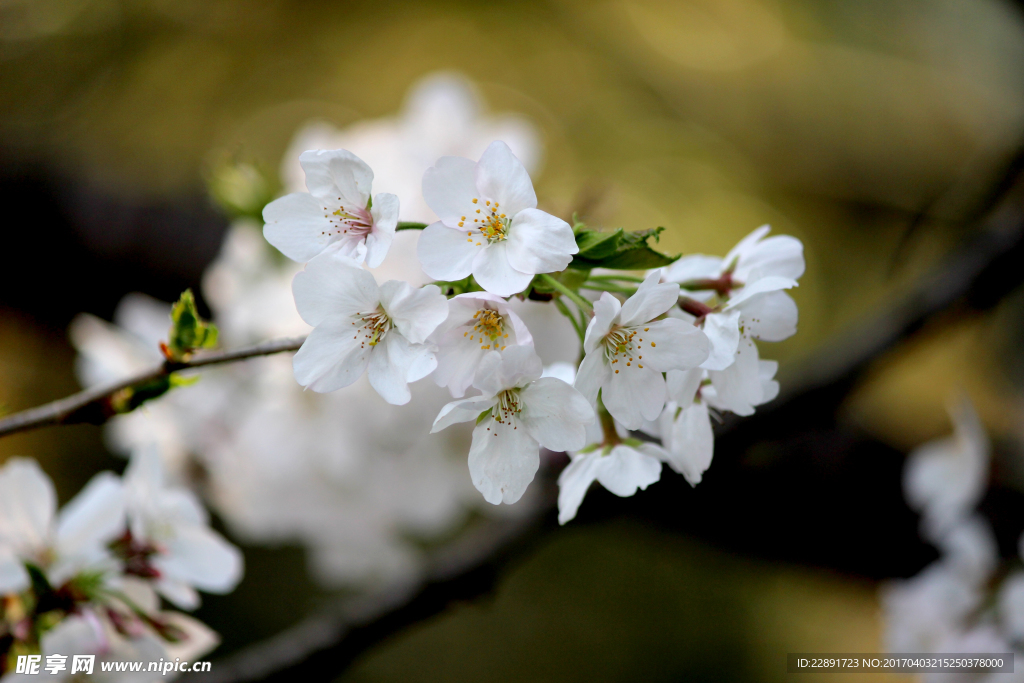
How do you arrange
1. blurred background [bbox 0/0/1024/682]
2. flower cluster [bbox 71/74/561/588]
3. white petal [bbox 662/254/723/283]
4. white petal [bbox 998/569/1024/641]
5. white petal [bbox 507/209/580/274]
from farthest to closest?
blurred background [bbox 0/0/1024/682], flower cluster [bbox 71/74/561/588], white petal [bbox 998/569/1024/641], white petal [bbox 662/254/723/283], white petal [bbox 507/209/580/274]

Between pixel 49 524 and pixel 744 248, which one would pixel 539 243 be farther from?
pixel 49 524

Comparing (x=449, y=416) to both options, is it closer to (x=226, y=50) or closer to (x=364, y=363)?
(x=364, y=363)

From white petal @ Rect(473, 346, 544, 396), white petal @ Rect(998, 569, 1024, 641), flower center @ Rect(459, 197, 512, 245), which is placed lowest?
white petal @ Rect(998, 569, 1024, 641)

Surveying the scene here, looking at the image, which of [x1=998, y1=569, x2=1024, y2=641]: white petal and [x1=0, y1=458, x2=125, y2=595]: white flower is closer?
[x1=0, y1=458, x2=125, y2=595]: white flower

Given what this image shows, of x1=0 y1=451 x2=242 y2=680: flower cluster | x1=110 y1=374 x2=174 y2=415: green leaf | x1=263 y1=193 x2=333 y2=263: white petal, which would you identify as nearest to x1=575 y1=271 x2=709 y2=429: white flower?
x1=263 y1=193 x2=333 y2=263: white petal

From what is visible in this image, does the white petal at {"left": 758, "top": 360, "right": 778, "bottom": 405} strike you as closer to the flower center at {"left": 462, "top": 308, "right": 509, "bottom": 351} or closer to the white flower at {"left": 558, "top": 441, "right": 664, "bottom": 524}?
the white flower at {"left": 558, "top": 441, "right": 664, "bottom": 524}

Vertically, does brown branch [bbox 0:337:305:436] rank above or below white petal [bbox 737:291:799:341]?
below
